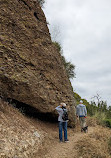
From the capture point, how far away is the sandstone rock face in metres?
6.57

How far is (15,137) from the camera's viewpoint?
4570mm

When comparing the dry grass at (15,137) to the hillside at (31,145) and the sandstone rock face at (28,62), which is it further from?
the sandstone rock face at (28,62)

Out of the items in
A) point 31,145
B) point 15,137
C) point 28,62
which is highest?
point 28,62

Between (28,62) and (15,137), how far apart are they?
3.93 meters

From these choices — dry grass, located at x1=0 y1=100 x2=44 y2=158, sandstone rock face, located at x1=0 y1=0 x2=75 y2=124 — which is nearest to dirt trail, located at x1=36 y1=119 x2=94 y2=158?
dry grass, located at x1=0 y1=100 x2=44 y2=158

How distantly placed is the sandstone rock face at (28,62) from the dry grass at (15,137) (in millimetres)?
1118

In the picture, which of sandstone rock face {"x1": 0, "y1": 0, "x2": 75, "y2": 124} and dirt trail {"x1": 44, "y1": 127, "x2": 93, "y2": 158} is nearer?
dirt trail {"x1": 44, "y1": 127, "x2": 93, "y2": 158}

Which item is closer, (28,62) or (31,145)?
(31,145)

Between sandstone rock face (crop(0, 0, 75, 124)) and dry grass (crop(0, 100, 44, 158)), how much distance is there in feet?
3.67

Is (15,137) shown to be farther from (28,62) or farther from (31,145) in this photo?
(28,62)

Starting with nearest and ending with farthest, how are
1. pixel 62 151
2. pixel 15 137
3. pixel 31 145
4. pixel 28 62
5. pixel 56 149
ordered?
pixel 15 137
pixel 31 145
pixel 62 151
pixel 56 149
pixel 28 62

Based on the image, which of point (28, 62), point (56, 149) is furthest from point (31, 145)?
point (28, 62)

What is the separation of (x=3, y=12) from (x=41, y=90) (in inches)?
181

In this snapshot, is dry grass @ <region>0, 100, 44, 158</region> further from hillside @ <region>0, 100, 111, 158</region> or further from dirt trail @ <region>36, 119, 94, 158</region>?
dirt trail @ <region>36, 119, 94, 158</region>
